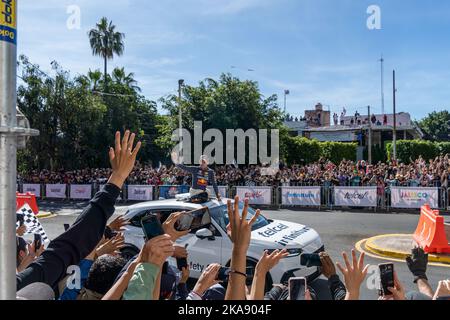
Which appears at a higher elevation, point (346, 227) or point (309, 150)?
point (309, 150)

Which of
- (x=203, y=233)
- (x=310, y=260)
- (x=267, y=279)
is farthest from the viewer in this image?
(x=203, y=233)

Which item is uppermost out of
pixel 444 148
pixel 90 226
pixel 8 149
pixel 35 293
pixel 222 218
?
pixel 444 148

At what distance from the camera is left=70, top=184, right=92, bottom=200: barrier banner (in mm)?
22764

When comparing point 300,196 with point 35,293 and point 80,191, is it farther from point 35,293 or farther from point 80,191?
point 35,293

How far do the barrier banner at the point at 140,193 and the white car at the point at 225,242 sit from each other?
13452mm

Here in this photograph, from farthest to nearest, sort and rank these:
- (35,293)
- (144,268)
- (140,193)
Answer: (140,193) < (144,268) < (35,293)

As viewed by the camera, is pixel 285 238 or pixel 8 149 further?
pixel 285 238

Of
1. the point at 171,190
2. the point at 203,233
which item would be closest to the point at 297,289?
the point at 203,233

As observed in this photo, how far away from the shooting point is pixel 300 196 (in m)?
18.3

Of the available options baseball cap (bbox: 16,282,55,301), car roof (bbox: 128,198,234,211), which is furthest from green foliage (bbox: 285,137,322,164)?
baseball cap (bbox: 16,282,55,301)

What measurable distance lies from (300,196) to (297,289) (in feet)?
54.7

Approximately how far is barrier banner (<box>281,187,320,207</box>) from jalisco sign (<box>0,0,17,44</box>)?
17136 mm
